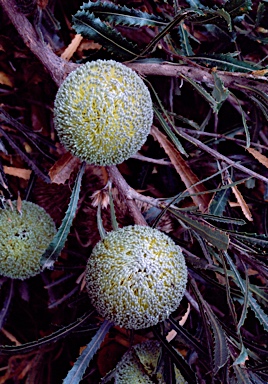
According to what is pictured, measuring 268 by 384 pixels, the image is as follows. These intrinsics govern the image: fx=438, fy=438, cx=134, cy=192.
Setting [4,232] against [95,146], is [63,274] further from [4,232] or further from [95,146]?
[95,146]

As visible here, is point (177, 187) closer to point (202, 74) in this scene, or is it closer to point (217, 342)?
point (202, 74)

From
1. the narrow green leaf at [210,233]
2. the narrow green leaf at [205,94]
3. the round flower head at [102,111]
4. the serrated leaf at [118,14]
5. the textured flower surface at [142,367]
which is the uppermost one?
the serrated leaf at [118,14]

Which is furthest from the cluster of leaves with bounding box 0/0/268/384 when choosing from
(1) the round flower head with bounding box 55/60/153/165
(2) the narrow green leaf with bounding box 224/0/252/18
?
(1) the round flower head with bounding box 55/60/153/165

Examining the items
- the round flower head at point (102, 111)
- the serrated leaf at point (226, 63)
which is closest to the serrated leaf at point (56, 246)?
the round flower head at point (102, 111)

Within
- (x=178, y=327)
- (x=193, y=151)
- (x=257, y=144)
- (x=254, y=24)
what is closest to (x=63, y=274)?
(x=178, y=327)

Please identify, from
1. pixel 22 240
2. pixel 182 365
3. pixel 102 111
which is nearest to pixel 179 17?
pixel 102 111

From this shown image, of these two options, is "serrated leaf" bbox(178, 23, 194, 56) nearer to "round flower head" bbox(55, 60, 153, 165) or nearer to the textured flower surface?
"round flower head" bbox(55, 60, 153, 165)

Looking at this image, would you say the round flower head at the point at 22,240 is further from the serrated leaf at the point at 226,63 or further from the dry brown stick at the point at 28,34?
the serrated leaf at the point at 226,63
